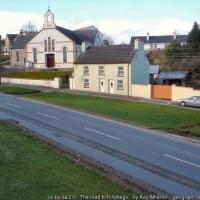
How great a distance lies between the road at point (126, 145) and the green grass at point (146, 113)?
256 cm

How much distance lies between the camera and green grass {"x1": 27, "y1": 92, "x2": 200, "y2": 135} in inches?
1436

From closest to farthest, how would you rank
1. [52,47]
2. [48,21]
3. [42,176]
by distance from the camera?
[42,176], [48,21], [52,47]

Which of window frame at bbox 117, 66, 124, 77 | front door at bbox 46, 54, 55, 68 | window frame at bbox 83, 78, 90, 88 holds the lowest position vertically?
window frame at bbox 83, 78, 90, 88

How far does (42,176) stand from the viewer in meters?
14.4

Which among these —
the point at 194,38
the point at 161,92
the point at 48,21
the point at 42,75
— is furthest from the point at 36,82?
the point at 194,38

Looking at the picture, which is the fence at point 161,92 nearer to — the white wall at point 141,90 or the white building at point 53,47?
the white wall at point 141,90

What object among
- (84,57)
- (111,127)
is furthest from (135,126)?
(84,57)

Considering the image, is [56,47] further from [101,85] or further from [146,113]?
[146,113]

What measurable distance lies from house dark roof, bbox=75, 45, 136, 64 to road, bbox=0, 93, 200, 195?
899 inches

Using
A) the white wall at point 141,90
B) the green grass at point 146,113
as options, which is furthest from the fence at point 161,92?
the green grass at point 146,113

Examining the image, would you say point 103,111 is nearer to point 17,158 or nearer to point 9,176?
point 17,158

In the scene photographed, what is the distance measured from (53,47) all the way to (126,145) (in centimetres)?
6260

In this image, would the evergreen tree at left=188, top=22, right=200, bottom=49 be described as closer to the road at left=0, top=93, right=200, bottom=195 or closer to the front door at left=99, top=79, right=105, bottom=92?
the front door at left=99, top=79, right=105, bottom=92

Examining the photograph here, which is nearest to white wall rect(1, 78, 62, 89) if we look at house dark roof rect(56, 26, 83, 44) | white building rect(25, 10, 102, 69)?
white building rect(25, 10, 102, 69)
